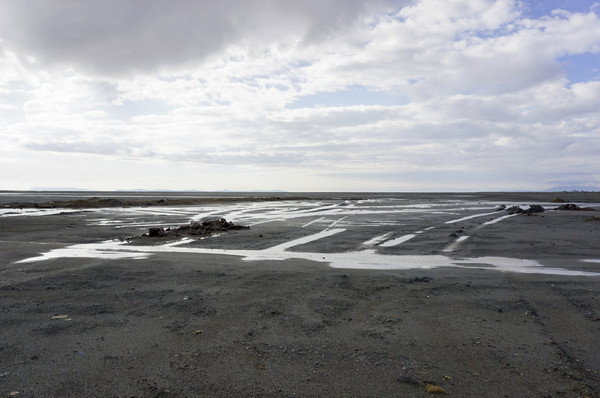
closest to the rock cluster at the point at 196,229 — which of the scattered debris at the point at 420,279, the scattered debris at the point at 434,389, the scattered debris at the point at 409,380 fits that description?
the scattered debris at the point at 420,279

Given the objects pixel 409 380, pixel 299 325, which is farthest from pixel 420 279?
pixel 409 380

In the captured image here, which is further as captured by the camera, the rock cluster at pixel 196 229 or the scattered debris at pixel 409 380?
the rock cluster at pixel 196 229

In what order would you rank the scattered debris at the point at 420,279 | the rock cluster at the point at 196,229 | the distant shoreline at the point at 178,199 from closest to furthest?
the scattered debris at the point at 420,279 < the rock cluster at the point at 196,229 < the distant shoreline at the point at 178,199

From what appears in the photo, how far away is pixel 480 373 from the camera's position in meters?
3.43

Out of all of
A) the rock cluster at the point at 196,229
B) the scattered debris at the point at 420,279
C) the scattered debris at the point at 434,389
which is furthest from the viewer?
the rock cluster at the point at 196,229

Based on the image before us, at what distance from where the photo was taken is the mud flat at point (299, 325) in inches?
131

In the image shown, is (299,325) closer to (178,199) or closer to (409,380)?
(409,380)

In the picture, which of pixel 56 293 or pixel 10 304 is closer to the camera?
pixel 10 304

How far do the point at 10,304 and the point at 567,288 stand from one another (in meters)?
8.10

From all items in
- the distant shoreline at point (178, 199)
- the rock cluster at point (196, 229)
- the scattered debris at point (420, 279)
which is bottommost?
the scattered debris at point (420, 279)

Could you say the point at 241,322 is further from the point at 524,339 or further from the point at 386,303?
the point at 524,339

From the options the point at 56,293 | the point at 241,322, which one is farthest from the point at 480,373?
the point at 56,293

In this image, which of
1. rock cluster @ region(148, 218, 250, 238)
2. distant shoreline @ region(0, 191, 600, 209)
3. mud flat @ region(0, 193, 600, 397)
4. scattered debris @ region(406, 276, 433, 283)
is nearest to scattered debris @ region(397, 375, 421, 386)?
mud flat @ region(0, 193, 600, 397)

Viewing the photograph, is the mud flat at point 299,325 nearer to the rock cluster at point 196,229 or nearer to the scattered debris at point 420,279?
the scattered debris at point 420,279
